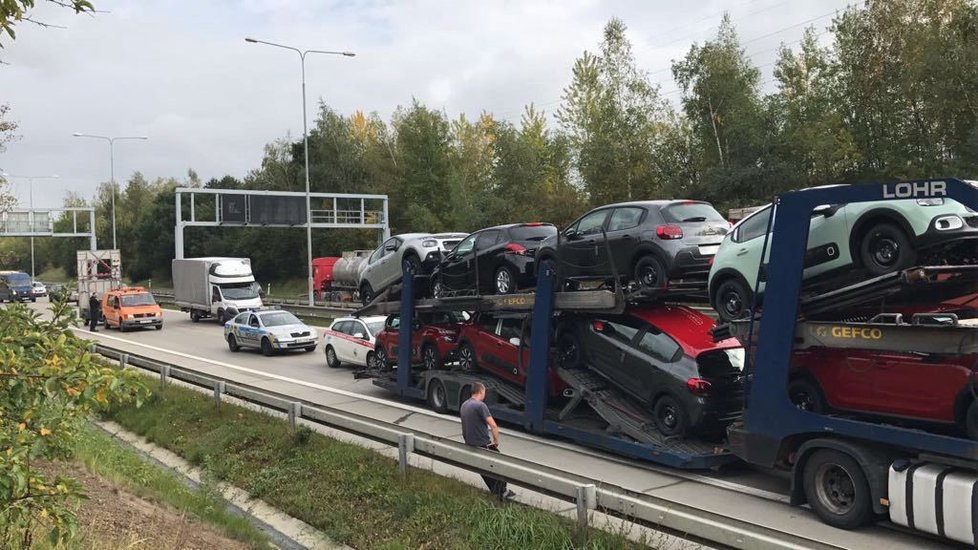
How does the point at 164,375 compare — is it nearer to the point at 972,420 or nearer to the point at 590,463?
the point at 590,463

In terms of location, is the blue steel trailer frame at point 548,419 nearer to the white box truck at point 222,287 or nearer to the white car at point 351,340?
the white car at point 351,340

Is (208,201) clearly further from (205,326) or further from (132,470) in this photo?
(132,470)

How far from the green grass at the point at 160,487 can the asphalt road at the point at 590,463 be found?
3735mm

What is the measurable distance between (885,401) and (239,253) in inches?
3031

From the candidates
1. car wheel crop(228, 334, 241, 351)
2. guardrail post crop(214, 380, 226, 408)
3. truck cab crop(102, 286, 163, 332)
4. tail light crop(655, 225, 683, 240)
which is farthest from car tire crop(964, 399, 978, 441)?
truck cab crop(102, 286, 163, 332)

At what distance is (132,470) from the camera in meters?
11.2

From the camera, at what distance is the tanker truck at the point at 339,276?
4728 cm

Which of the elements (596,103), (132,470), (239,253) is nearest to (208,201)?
(239,253)

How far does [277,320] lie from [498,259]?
14.0 metres

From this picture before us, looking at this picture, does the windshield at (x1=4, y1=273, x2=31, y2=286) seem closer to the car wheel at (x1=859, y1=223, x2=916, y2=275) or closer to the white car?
the white car

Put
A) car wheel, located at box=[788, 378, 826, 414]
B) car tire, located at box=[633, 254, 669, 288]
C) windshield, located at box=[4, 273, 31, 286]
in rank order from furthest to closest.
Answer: windshield, located at box=[4, 273, 31, 286] < car tire, located at box=[633, 254, 669, 288] < car wheel, located at box=[788, 378, 826, 414]

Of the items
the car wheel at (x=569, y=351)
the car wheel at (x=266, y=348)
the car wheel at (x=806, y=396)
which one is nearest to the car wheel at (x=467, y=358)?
the car wheel at (x=569, y=351)

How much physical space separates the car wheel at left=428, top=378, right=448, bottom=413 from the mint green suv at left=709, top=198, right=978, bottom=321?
21.4 feet

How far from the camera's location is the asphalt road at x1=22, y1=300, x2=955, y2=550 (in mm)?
7574
